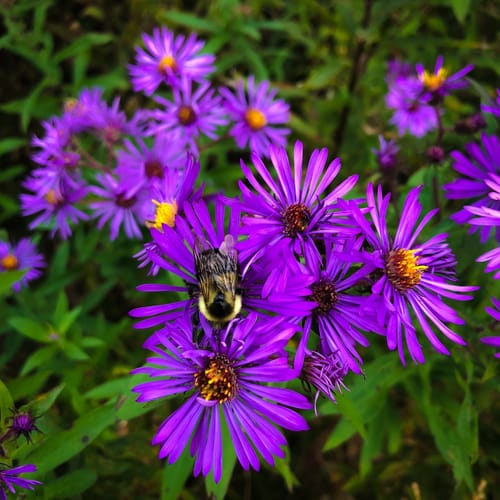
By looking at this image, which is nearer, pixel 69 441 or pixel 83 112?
pixel 69 441

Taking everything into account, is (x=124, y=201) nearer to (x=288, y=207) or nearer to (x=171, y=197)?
(x=171, y=197)

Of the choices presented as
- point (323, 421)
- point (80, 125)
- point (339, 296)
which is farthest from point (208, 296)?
point (323, 421)

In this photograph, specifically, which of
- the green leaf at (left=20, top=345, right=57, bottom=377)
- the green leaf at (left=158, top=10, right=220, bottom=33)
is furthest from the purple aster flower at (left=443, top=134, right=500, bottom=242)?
the green leaf at (left=158, top=10, right=220, bottom=33)

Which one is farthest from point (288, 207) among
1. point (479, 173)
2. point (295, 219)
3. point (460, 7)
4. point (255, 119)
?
point (460, 7)

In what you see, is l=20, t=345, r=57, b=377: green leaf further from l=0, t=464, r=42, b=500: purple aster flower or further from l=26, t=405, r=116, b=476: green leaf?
l=0, t=464, r=42, b=500: purple aster flower

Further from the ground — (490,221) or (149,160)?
(149,160)

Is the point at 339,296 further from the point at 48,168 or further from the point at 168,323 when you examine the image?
the point at 48,168
